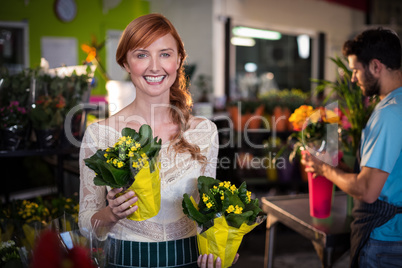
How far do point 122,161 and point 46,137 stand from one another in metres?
1.08

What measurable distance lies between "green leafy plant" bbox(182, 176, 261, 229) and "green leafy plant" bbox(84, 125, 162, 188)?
0.63 feet

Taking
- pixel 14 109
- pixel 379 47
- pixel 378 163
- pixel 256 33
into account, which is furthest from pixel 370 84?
pixel 256 33

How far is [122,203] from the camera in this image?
1.19 meters

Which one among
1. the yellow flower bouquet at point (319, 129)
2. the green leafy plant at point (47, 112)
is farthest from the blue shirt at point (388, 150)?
the green leafy plant at point (47, 112)

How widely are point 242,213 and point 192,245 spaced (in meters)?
0.42

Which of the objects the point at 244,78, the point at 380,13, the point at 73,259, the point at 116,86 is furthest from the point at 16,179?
the point at 380,13

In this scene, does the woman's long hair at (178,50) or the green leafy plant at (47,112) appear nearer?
the woman's long hair at (178,50)

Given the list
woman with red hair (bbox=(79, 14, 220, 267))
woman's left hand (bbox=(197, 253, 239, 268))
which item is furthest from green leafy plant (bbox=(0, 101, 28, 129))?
woman's left hand (bbox=(197, 253, 239, 268))

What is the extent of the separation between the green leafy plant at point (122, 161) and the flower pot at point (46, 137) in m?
0.99

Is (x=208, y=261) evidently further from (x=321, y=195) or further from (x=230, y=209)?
(x=321, y=195)

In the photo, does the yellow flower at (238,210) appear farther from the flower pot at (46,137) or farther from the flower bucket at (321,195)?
the flower pot at (46,137)

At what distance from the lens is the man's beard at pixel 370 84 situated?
1824mm

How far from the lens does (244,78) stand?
274 inches

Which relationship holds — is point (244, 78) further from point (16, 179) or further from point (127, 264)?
point (127, 264)
